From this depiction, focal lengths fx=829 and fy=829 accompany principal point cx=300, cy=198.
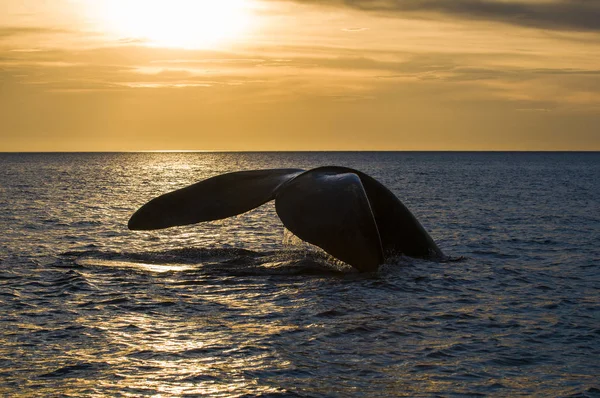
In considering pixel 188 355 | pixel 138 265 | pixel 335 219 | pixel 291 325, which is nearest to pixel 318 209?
pixel 335 219

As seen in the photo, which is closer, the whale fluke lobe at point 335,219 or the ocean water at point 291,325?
the ocean water at point 291,325

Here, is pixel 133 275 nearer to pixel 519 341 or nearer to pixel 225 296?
pixel 225 296

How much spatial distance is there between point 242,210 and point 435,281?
4052 mm

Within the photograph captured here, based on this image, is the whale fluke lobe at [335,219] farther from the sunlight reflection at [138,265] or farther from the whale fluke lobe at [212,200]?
the sunlight reflection at [138,265]

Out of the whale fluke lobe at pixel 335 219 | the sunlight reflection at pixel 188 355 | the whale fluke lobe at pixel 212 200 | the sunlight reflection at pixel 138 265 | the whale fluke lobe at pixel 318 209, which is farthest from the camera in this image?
the sunlight reflection at pixel 138 265

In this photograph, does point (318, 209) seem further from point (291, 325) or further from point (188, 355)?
point (188, 355)

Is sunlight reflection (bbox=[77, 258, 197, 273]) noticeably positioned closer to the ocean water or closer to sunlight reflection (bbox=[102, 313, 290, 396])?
the ocean water

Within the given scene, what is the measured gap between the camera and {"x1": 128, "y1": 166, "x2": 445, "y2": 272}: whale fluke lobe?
12969 mm

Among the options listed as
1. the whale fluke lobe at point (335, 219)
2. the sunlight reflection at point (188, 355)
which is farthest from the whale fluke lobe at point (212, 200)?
the sunlight reflection at point (188, 355)

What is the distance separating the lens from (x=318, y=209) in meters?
13.4

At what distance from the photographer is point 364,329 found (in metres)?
11.6

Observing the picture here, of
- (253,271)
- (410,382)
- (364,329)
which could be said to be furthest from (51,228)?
(410,382)

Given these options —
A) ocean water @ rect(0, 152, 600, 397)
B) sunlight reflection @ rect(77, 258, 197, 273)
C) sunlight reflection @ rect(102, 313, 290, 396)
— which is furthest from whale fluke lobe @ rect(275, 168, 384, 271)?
sunlight reflection @ rect(77, 258, 197, 273)

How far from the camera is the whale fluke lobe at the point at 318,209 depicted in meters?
13.0
